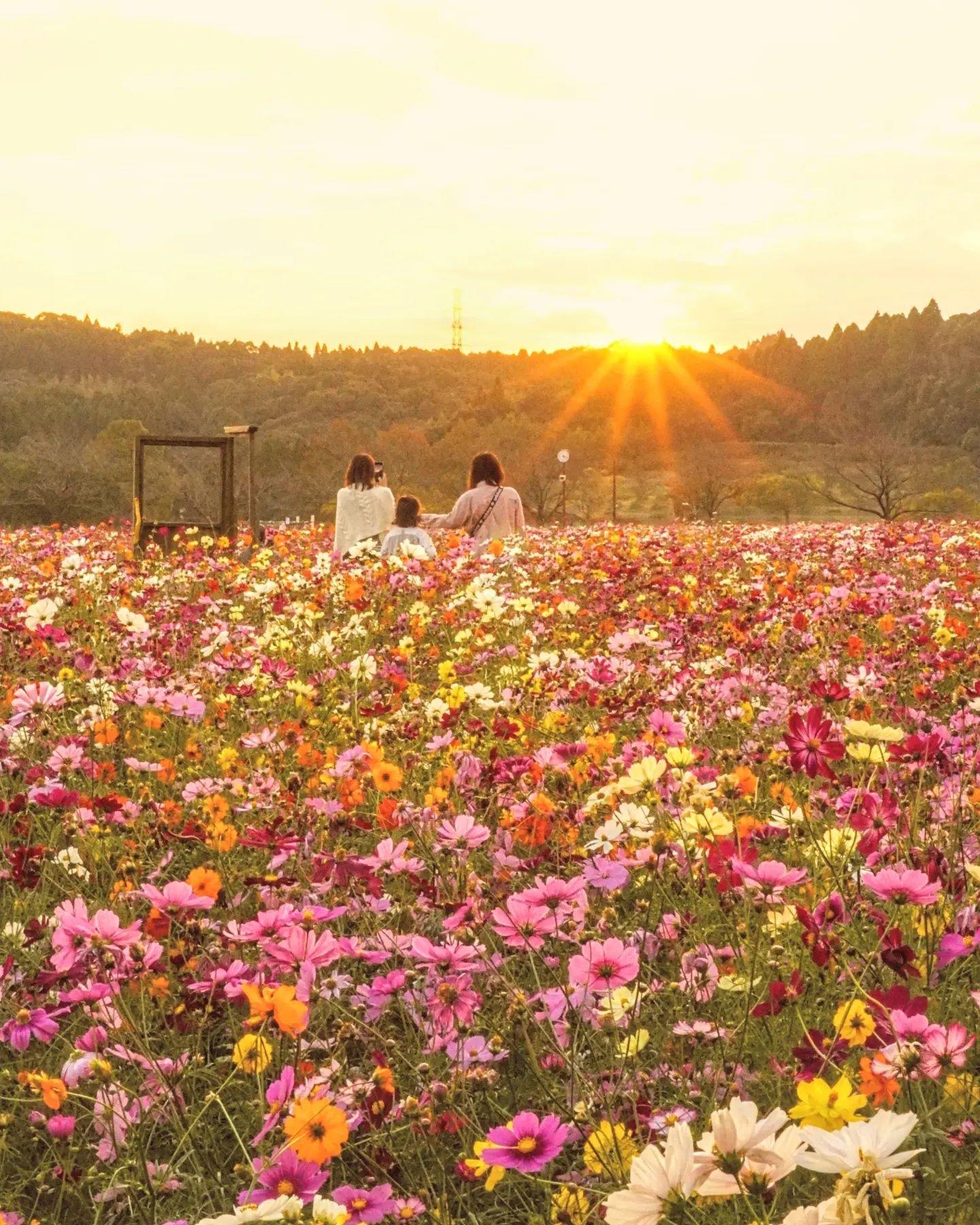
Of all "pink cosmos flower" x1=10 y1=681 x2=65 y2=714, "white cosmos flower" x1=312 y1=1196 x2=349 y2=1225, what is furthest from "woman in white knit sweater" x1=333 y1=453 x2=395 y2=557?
"white cosmos flower" x1=312 y1=1196 x2=349 y2=1225

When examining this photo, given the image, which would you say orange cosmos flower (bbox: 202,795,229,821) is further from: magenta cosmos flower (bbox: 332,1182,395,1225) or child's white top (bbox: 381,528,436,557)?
child's white top (bbox: 381,528,436,557)

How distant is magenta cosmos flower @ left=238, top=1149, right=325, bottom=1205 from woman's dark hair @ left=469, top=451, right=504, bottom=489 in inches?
339

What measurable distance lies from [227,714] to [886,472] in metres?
29.1

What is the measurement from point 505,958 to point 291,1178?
1150 mm

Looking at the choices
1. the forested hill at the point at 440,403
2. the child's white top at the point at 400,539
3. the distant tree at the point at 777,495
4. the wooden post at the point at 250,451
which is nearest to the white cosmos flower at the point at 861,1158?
the child's white top at the point at 400,539

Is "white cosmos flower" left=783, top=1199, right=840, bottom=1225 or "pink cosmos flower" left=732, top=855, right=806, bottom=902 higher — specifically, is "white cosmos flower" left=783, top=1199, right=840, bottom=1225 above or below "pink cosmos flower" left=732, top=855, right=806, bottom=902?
above

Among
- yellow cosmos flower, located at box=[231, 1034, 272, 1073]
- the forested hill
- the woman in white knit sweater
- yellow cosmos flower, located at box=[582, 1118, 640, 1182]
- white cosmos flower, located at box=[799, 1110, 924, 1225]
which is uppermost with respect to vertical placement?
the forested hill

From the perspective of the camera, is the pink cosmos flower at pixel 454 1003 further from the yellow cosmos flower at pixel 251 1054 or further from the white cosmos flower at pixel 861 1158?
the white cosmos flower at pixel 861 1158

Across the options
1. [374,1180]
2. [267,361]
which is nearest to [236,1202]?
[374,1180]

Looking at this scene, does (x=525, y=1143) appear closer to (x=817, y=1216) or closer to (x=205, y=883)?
(x=817, y=1216)

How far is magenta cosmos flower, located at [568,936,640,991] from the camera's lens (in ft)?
5.55

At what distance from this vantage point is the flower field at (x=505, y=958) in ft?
4.71

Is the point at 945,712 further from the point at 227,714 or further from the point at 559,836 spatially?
the point at 227,714

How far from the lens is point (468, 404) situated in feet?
222
